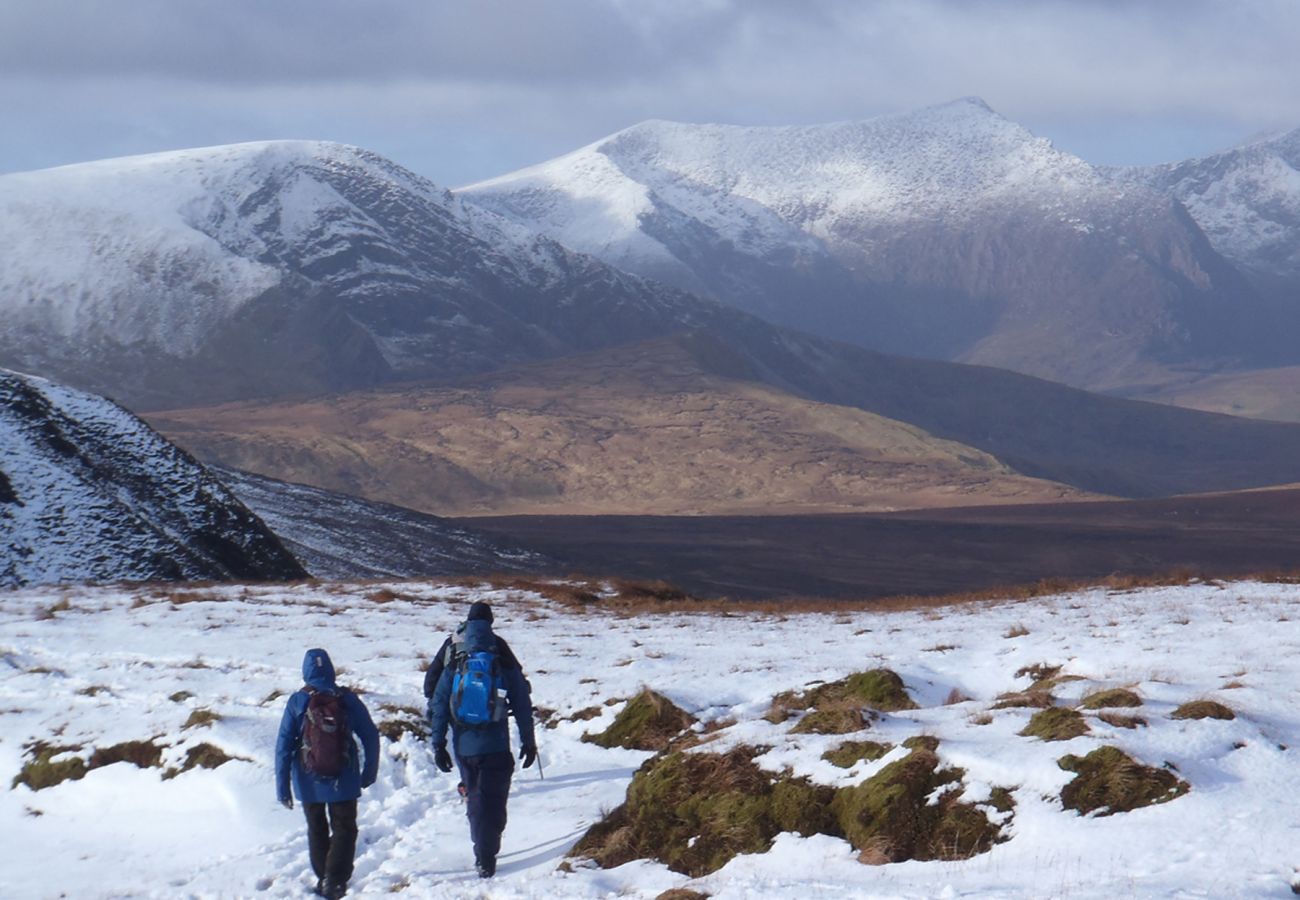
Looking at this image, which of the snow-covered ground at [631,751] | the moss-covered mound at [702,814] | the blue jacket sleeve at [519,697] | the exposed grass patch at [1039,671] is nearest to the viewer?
the snow-covered ground at [631,751]

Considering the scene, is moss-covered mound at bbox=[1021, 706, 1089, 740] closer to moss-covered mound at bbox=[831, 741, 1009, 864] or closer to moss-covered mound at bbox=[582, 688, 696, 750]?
moss-covered mound at bbox=[831, 741, 1009, 864]

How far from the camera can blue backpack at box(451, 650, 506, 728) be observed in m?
12.7

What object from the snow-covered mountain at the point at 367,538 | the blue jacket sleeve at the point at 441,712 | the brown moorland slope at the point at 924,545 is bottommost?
the brown moorland slope at the point at 924,545

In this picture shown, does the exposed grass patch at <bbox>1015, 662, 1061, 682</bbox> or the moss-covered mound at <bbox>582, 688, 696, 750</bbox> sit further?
the exposed grass patch at <bbox>1015, 662, 1061, 682</bbox>

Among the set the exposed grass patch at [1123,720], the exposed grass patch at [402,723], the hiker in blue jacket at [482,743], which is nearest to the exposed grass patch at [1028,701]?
the exposed grass patch at [1123,720]

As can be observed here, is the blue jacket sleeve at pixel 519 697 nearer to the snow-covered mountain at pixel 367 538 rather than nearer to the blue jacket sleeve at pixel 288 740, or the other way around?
the blue jacket sleeve at pixel 288 740

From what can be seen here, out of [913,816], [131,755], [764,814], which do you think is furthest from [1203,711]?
[131,755]

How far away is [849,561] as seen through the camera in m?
98.4

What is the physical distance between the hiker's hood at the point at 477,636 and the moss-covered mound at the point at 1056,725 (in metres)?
4.70

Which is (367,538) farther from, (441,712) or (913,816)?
(913,816)

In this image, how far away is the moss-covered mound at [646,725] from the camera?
16.6m

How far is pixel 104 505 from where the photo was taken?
40.8 metres

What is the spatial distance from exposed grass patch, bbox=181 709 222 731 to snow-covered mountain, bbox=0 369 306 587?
21164 millimetres

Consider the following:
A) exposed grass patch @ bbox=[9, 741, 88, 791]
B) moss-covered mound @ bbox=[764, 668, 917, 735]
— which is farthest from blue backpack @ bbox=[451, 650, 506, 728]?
exposed grass patch @ bbox=[9, 741, 88, 791]
